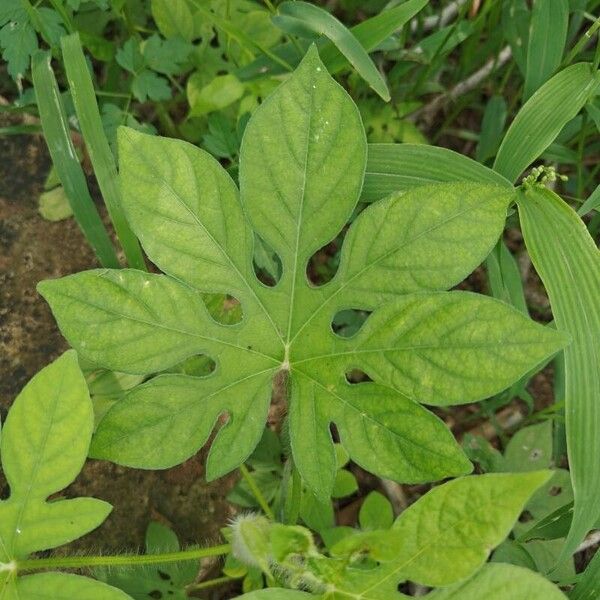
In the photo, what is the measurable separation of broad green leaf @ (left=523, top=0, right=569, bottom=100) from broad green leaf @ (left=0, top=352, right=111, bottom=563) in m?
1.51

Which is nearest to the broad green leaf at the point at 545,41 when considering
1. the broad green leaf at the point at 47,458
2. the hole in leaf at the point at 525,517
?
the hole in leaf at the point at 525,517

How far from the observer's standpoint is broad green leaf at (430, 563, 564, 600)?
1.33 metres

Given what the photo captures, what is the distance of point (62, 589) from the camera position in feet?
4.90

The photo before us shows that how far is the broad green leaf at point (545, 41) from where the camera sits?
2.23 meters

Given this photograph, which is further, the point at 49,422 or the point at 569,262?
the point at 569,262

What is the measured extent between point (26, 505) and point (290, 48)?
4.81 feet

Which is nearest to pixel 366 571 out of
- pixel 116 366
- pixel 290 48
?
pixel 116 366

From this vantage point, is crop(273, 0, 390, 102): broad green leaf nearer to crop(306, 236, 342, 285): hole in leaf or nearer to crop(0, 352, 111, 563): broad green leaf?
crop(306, 236, 342, 285): hole in leaf

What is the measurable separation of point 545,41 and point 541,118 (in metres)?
0.31

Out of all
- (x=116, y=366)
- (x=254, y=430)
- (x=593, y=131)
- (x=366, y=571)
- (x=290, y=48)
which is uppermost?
(x=290, y=48)

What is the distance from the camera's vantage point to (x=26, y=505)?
1.54 m

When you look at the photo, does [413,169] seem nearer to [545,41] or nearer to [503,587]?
[545,41]

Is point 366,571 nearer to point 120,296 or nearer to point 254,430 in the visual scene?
point 254,430

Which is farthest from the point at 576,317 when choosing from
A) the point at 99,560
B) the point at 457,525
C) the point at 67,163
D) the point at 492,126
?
the point at 67,163
